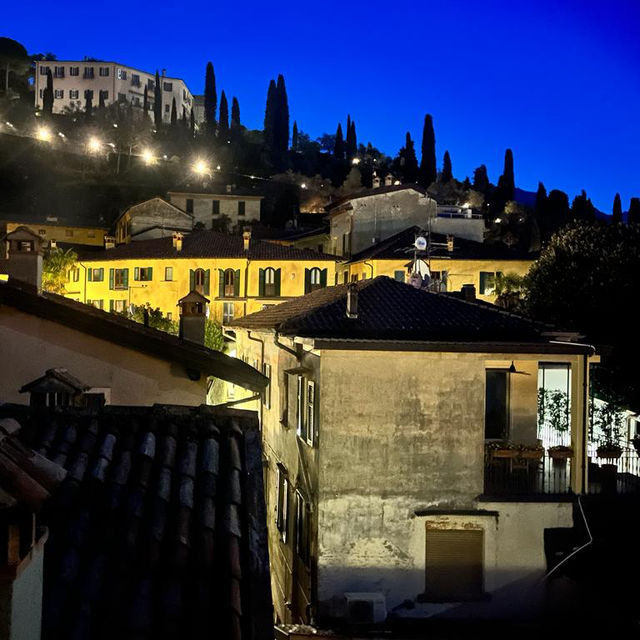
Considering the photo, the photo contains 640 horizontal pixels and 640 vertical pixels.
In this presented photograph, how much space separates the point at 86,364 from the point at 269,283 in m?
38.3

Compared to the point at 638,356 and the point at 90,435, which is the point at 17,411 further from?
the point at 638,356

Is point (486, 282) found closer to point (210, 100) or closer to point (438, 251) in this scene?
point (438, 251)

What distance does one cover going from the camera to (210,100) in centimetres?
11931

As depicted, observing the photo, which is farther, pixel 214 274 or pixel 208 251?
pixel 208 251

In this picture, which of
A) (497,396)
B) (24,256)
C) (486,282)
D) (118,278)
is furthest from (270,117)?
(24,256)

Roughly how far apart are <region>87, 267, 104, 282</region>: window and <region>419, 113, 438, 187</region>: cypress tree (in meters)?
54.0

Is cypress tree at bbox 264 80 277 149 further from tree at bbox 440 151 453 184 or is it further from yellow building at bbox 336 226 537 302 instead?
yellow building at bbox 336 226 537 302

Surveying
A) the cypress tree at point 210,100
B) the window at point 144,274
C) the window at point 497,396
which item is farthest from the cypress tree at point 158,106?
the window at point 497,396

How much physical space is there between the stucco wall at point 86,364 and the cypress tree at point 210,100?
103883 millimetres

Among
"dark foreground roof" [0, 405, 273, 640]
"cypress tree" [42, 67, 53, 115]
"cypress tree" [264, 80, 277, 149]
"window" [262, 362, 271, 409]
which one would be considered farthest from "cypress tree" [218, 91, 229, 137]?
"dark foreground roof" [0, 405, 273, 640]

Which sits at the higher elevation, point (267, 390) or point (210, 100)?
point (210, 100)

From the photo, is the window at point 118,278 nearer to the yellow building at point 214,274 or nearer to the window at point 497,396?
the yellow building at point 214,274

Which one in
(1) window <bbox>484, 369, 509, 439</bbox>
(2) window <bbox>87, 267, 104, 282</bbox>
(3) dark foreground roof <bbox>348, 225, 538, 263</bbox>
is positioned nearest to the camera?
(1) window <bbox>484, 369, 509, 439</bbox>

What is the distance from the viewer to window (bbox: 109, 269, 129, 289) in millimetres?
52438
